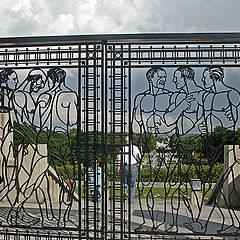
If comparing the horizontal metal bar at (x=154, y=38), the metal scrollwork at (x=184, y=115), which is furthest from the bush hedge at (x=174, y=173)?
the horizontal metal bar at (x=154, y=38)

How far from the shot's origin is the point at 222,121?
2.63 metres

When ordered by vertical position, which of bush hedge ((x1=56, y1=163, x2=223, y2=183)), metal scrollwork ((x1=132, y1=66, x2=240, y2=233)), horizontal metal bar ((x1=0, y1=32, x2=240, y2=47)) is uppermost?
horizontal metal bar ((x1=0, y1=32, x2=240, y2=47))

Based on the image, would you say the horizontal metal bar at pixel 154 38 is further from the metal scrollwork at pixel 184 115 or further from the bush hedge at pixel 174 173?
the bush hedge at pixel 174 173

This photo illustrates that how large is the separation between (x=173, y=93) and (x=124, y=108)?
50 cm

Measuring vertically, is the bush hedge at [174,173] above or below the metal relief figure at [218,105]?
below

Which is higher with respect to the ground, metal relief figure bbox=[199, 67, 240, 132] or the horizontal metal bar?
the horizontal metal bar

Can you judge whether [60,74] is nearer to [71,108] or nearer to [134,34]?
[71,108]

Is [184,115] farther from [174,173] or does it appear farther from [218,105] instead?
[174,173]

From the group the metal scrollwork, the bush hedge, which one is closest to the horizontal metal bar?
the metal scrollwork

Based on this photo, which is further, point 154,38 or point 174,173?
point 174,173

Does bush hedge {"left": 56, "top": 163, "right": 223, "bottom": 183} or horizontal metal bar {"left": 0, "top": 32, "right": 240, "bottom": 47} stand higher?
horizontal metal bar {"left": 0, "top": 32, "right": 240, "bottom": 47}

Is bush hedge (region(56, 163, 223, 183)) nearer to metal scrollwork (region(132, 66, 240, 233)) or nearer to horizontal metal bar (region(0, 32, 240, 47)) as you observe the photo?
metal scrollwork (region(132, 66, 240, 233))

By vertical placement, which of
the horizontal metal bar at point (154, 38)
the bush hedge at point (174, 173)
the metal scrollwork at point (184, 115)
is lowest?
the bush hedge at point (174, 173)

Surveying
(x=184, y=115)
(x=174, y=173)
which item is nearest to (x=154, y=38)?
(x=184, y=115)
